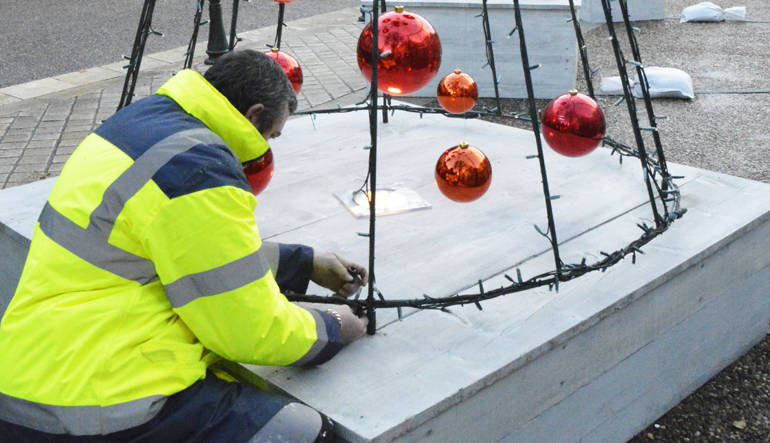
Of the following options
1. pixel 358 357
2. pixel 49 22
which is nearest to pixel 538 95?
pixel 358 357

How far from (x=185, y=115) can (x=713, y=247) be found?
5.91ft

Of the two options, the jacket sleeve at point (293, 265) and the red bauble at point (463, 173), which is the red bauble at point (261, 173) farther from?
the red bauble at point (463, 173)

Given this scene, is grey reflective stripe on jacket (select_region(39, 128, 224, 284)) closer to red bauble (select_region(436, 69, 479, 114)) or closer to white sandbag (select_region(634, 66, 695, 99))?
red bauble (select_region(436, 69, 479, 114))

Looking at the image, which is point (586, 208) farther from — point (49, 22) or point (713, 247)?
point (49, 22)

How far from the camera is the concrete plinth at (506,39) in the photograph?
19.0 ft

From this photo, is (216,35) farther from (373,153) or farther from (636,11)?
(373,153)

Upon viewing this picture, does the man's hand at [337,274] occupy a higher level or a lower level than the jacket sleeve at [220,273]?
lower

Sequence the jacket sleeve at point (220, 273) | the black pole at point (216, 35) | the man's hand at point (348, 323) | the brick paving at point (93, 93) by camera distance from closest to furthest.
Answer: the jacket sleeve at point (220, 273)
the man's hand at point (348, 323)
the brick paving at point (93, 93)
the black pole at point (216, 35)

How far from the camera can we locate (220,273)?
185cm

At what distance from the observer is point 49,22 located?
900 centimetres

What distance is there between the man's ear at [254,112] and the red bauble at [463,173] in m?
0.81

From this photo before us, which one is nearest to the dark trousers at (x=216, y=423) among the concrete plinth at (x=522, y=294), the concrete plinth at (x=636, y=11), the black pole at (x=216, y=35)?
the concrete plinth at (x=522, y=294)

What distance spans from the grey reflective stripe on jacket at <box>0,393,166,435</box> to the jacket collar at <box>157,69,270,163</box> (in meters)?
0.65

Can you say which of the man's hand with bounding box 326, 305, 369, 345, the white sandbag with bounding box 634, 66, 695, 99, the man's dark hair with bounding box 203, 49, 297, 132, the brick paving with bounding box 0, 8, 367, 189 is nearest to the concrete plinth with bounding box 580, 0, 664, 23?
the brick paving with bounding box 0, 8, 367, 189
